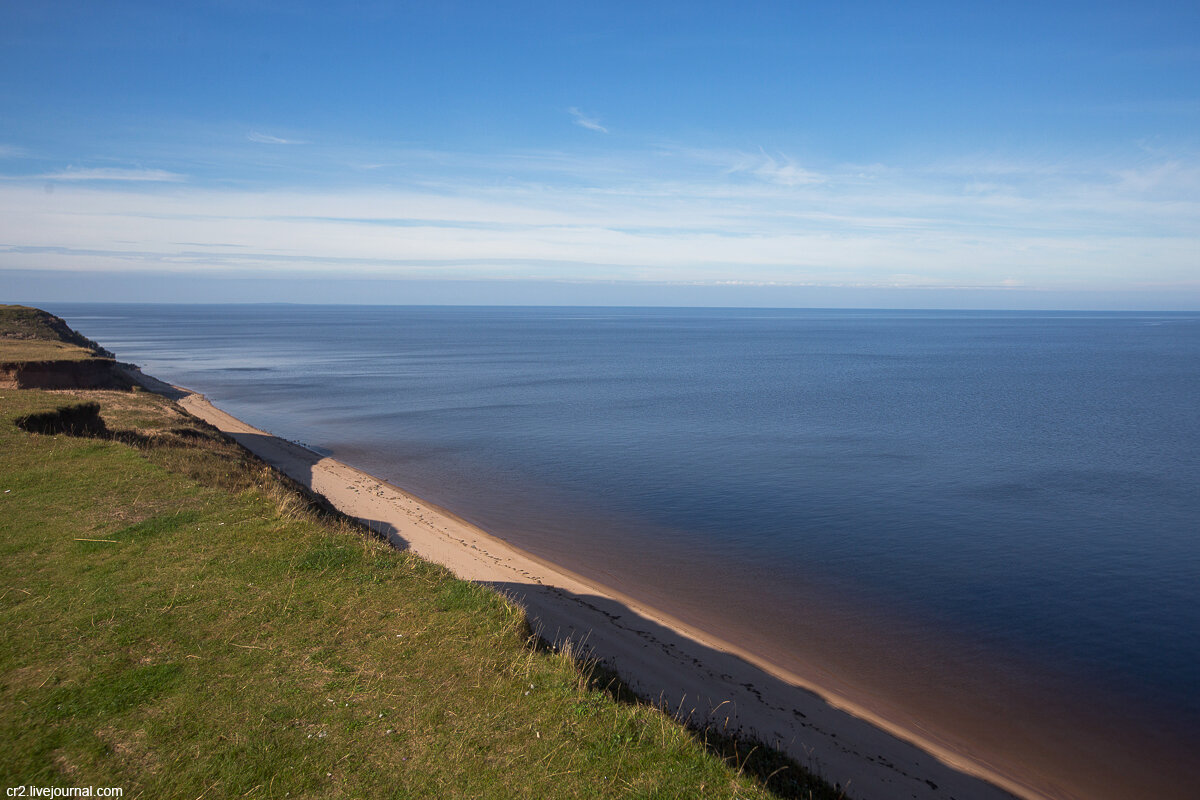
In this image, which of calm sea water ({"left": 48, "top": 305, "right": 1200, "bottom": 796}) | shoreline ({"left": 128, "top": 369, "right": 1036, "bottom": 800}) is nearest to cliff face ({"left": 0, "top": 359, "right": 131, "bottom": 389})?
calm sea water ({"left": 48, "top": 305, "right": 1200, "bottom": 796})

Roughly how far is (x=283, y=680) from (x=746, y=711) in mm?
9517

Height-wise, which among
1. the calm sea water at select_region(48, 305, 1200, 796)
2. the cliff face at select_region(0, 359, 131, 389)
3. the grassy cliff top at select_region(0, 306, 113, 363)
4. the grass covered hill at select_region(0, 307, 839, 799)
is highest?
the grassy cliff top at select_region(0, 306, 113, 363)

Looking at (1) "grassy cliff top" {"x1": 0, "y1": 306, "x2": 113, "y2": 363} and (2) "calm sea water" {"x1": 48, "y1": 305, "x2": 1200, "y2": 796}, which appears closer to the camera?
(2) "calm sea water" {"x1": 48, "y1": 305, "x2": 1200, "y2": 796}

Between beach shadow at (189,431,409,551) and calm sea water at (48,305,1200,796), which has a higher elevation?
beach shadow at (189,431,409,551)

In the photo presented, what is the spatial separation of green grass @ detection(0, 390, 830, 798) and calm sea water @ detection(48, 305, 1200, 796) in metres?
10.5

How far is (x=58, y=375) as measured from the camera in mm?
32344

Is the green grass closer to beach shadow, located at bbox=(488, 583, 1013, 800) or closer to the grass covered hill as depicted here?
the grass covered hill

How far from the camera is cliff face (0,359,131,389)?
2923 centimetres

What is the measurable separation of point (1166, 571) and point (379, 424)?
44181 millimetres

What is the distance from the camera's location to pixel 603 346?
144 metres

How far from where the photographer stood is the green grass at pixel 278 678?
7.36 m

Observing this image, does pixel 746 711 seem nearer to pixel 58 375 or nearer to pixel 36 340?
pixel 58 375

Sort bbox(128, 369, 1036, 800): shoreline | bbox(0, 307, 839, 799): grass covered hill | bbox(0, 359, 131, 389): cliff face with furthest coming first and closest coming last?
bbox(0, 359, 131, 389): cliff face → bbox(128, 369, 1036, 800): shoreline → bbox(0, 307, 839, 799): grass covered hill

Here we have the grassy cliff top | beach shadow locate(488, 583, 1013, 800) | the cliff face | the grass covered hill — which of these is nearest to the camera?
the grass covered hill
